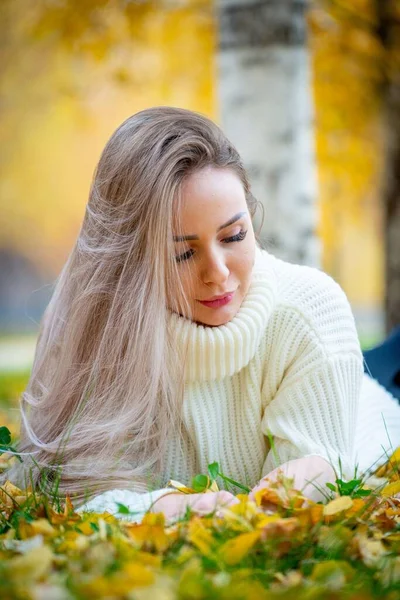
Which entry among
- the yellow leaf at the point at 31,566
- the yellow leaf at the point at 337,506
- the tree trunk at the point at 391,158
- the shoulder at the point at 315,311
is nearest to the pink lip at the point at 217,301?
the shoulder at the point at 315,311

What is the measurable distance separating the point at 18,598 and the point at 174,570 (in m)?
0.33

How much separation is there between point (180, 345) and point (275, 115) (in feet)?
7.60

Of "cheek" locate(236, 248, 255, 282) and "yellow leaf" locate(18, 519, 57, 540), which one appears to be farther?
"cheek" locate(236, 248, 255, 282)

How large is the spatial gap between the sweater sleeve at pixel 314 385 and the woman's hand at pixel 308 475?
0.11 ft

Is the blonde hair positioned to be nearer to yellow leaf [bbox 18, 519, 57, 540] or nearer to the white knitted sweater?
the white knitted sweater

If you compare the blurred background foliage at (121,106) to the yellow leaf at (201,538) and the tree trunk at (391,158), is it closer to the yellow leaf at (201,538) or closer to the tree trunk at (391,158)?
the tree trunk at (391,158)

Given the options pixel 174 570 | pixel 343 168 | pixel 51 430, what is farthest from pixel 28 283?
pixel 174 570

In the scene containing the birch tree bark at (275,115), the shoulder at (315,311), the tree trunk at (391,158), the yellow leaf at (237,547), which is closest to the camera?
the yellow leaf at (237,547)

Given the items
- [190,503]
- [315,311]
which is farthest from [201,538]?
[315,311]

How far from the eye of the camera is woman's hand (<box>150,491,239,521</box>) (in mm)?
1982

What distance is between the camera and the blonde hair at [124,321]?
89.3 inches

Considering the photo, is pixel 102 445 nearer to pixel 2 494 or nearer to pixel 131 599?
pixel 2 494

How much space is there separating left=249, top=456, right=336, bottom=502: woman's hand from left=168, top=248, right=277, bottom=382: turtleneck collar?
352 mm

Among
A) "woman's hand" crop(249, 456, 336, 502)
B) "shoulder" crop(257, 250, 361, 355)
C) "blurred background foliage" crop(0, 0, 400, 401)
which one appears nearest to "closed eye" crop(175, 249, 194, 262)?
"shoulder" crop(257, 250, 361, 355)
